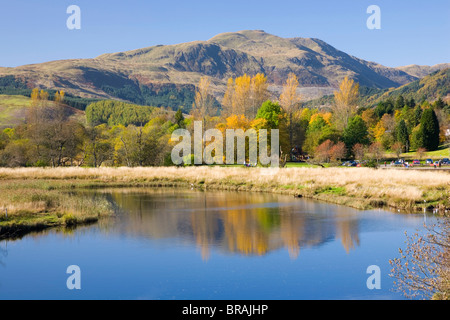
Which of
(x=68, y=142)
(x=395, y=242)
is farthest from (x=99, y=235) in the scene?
(x=68, y=142)

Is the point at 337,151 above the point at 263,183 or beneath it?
above

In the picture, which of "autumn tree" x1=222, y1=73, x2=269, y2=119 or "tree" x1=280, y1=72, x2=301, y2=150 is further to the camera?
"autumn tree" x1=222, y1=73, x2=269, y2=119

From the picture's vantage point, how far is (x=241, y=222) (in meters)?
27.9

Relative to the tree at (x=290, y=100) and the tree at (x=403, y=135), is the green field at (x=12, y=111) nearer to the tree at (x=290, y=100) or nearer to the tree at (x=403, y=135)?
the tree at (x=290, y=100)

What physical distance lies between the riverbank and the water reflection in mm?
2638

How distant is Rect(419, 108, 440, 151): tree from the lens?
9062 cm

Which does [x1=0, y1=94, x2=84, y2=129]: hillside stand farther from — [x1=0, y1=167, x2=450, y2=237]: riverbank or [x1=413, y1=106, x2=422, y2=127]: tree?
[x1=413, y1=106, x2=422, y2=127]: tree

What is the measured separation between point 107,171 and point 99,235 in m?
31.5

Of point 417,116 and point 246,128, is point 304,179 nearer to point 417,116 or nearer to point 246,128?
point 246,128

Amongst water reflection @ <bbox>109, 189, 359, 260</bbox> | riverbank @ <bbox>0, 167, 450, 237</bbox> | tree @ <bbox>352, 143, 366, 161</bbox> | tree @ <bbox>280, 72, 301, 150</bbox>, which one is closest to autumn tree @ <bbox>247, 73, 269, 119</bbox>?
tree @ <bbox>280, 72, 301, 150</bbox>

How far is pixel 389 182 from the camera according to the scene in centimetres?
3712

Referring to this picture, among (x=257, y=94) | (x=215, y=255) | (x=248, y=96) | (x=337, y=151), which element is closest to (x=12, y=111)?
(x=248, y=96)

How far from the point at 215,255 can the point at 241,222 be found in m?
7.97
